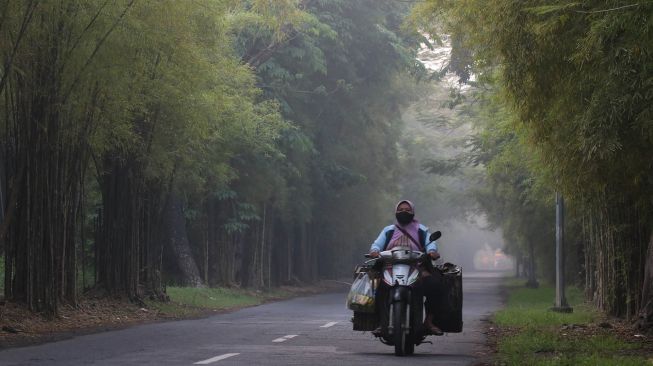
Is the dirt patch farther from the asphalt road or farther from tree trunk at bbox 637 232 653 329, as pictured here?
tree trunk at bbox 637 232 653 329

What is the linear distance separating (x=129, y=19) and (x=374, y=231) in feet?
145

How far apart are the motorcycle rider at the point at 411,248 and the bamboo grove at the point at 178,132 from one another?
237 inches

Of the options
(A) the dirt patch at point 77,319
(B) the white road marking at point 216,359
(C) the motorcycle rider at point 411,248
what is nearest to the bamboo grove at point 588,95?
(C) the motorcycle rider at point 411,248

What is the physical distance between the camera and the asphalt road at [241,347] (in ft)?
36.9

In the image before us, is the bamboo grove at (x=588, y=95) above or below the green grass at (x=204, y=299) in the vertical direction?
above

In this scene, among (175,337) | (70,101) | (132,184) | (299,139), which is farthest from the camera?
(299,139)

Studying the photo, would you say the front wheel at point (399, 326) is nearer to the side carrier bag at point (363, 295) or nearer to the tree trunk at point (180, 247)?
the side carrier bag at point (363, 295)

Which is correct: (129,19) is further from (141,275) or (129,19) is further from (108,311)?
(141,275)

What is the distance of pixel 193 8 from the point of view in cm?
1950

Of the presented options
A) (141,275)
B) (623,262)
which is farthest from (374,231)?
(623,262)

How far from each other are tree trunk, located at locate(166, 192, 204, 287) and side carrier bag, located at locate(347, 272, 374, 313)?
21021 mm

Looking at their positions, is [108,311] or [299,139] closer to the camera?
[108,311]

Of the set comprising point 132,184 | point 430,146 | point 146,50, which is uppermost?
point 430,146

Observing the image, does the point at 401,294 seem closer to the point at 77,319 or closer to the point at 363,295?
the point at 363,295
